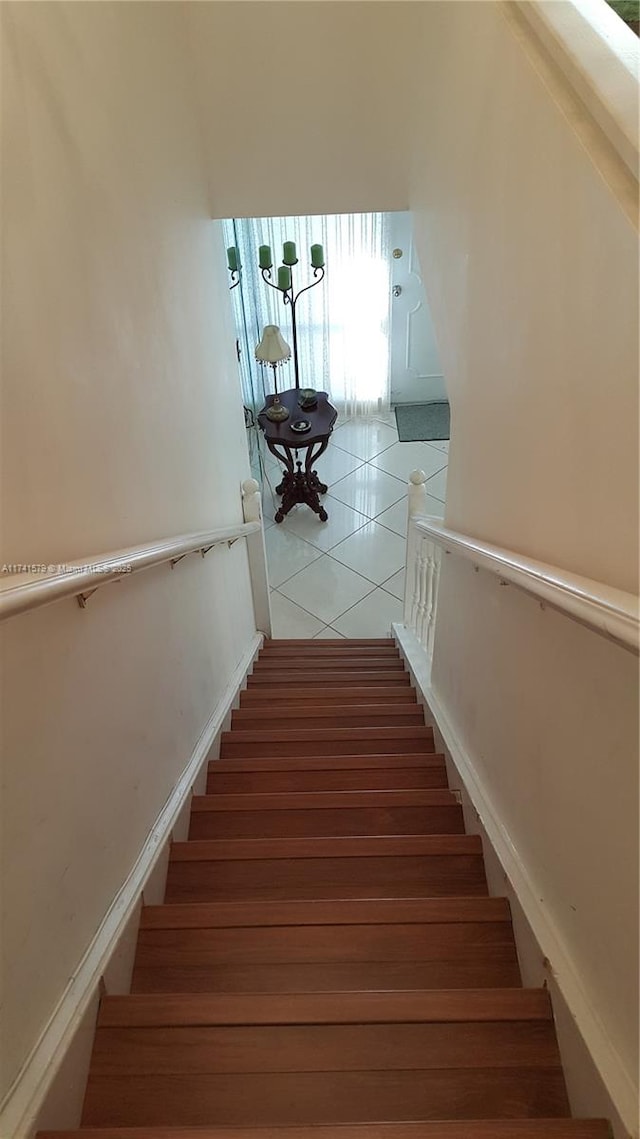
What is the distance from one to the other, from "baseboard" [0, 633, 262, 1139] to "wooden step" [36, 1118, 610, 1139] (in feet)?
0.18

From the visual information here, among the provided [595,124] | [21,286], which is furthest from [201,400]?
[595,124]

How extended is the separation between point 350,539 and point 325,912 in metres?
3.84

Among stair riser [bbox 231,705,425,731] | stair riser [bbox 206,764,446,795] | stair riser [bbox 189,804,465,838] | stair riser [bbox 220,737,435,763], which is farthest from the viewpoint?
stair riser [bbox 231,705,425,731]

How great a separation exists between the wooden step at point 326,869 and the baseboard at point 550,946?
5.2 inches

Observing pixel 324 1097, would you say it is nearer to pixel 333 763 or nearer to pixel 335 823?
pixel 335 823

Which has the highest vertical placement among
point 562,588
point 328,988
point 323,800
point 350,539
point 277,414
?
point 277,414

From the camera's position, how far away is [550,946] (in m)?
1.27

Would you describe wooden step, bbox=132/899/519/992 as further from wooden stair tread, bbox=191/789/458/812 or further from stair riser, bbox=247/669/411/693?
stair riser, bbox=247/669/411/693

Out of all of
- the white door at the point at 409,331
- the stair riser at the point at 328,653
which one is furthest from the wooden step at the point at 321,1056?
the white door at the point at 409,331

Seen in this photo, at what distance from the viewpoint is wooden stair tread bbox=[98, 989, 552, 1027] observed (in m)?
1.25

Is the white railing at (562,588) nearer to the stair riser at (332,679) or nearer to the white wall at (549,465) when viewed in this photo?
the white wall at (549,465)

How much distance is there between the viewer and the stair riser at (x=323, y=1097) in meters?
1.15

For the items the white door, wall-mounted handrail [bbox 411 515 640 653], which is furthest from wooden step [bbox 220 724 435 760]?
the white door

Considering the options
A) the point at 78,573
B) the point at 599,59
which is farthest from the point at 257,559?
the point at 599,59
